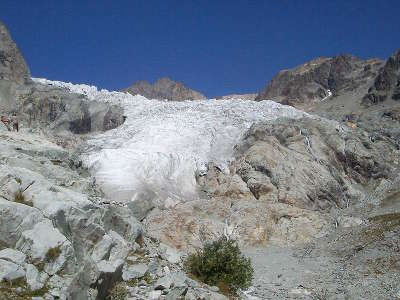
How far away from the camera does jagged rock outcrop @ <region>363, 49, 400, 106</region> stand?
15950cm

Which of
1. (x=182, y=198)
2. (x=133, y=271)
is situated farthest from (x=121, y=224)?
(x=182, y=198)

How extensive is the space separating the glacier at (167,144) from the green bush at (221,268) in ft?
80.4

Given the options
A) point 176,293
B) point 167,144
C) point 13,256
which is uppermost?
point 167,144

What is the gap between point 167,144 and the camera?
6694 centimetres

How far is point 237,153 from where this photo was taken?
6425 centimetres

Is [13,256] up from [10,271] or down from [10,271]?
up

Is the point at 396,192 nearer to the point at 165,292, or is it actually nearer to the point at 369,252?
the point at 369,252

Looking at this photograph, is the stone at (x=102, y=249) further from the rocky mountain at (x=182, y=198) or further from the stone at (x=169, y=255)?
the stone at (x=169, y=255)

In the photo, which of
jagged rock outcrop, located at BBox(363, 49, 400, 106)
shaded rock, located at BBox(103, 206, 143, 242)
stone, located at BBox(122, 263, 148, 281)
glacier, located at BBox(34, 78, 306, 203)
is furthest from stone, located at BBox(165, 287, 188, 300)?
jagged rock outcrop, located at BBox(363, 49, 400, 106)

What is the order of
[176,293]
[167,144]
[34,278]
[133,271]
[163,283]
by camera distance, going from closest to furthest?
[34,278] < [176,293] < [163,283] < [133,271] < [167,144]

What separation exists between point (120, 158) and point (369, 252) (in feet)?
113

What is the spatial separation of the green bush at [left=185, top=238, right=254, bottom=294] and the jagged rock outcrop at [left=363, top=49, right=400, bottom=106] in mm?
145196

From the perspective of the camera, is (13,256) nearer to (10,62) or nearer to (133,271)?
(133,271)

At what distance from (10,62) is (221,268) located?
112776mm
